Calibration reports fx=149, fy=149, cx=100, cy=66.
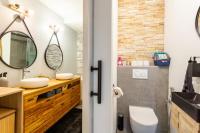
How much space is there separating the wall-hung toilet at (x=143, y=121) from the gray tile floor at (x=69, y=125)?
99 centimetres

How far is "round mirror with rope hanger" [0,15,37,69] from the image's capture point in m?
2.13

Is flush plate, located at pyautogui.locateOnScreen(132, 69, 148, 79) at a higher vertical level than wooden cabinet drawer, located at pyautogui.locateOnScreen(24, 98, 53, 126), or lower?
higher

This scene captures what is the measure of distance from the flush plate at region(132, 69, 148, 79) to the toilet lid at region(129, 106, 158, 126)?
507 mm

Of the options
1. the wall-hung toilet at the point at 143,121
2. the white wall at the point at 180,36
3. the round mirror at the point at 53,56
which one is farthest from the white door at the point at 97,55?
the round mirror at the point at 53,56

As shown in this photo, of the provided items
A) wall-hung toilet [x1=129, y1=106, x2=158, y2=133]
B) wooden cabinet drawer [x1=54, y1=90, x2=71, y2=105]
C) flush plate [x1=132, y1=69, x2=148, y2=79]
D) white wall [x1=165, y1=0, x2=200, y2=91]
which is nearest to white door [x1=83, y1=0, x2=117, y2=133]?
wall-hung toilet [x1=129, y1=106, x2=158, y2=133]

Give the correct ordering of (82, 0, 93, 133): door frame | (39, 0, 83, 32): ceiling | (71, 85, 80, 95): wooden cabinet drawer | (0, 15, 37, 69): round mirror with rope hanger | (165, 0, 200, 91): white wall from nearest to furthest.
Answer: (82, 0, 93, 133): door frame < (165, 0, 200, 91): white wall < (0, 15, 37, 69): round mirror with rope hanger < (39, 0, 83, 32): ceiling < (71, 85, 80, 95): wooden cabinet drawer

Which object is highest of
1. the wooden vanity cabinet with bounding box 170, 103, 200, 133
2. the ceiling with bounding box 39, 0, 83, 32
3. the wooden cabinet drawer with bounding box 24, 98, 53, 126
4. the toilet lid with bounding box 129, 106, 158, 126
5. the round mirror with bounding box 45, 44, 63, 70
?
the ceiling with bounding box 39, 0, 83, 32

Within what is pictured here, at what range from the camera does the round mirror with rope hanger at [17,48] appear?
213 cm

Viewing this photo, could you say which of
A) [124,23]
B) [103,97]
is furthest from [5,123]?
[124,23]

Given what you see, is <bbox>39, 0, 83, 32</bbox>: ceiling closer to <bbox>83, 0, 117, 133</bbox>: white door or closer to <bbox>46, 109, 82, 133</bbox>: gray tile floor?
<bbox>83, 0, 117, 133</bbox>: white door

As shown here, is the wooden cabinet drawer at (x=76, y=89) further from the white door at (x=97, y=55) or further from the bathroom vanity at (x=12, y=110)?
the white door at (x=97, y=55)

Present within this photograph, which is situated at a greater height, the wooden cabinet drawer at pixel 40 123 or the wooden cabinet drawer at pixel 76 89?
the wooden cabinet drawer at pixel 76 89

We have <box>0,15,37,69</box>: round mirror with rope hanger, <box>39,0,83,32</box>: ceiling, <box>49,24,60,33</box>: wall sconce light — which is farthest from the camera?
<box>49,24,60,33</box>: wall sconce light

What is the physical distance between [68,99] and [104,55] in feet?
7.35
